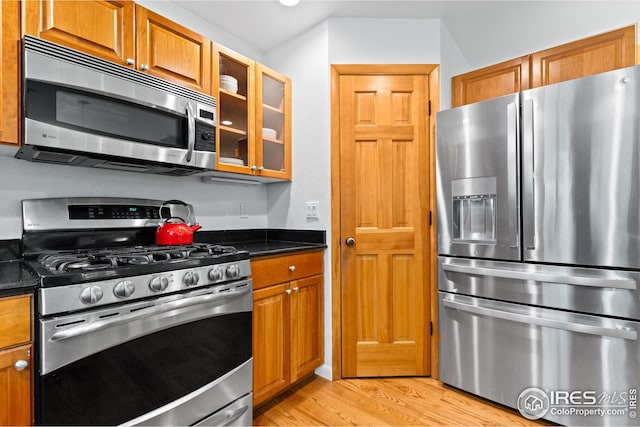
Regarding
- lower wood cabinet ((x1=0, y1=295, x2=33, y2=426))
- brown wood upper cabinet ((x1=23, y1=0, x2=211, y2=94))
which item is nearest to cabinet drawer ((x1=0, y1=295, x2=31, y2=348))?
lower wood cabinet ((x1=0, y1=295, x2=33, y2=426))

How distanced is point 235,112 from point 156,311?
137 cm

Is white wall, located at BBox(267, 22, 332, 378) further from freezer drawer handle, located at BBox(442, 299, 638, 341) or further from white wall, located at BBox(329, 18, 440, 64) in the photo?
freezer drawer handle, located at BBox(442, 299, 638, 341)

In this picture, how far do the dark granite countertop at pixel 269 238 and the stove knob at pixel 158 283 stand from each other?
2.56ft

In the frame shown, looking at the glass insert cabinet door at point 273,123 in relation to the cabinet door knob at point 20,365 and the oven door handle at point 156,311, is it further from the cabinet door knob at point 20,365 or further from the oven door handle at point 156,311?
the cabinet door knob at point 20,365

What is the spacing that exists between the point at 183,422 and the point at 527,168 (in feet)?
7.11

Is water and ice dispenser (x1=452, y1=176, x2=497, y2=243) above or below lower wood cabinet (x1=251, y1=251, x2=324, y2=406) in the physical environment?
above

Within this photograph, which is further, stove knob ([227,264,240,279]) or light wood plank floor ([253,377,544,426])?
light wood plank floor ([253,377,544,426])

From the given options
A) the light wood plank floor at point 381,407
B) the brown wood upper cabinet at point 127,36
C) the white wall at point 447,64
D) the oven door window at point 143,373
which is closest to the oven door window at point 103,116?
the brown wood upper cabinet at point 127,36

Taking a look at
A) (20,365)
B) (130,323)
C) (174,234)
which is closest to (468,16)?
(174,234)

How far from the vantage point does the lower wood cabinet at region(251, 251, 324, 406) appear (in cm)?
180

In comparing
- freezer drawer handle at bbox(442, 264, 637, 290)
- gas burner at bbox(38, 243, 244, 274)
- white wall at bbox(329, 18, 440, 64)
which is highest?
white wall at bbox(329, 18, 440, 64)

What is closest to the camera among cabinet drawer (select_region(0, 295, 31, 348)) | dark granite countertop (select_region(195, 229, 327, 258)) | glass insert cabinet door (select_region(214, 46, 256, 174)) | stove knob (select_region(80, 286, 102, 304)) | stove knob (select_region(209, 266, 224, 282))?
cabinet drawer (select_region(0, 295, 31, 348))

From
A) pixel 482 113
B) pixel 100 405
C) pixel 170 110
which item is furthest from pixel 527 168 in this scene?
pixel 100 405

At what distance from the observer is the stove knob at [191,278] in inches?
54.7
